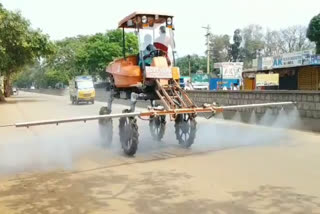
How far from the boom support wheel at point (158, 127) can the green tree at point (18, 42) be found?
1092 inches

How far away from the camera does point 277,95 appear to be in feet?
44.8

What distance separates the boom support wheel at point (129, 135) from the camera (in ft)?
28.7

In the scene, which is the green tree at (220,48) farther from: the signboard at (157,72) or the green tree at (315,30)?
the signboard at (157,72)

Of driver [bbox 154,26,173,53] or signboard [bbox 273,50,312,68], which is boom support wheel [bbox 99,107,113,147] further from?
signboard [bbox 273,50,312,68]

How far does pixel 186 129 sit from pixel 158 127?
1.47 metres

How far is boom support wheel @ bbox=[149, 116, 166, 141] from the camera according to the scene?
11.1 m

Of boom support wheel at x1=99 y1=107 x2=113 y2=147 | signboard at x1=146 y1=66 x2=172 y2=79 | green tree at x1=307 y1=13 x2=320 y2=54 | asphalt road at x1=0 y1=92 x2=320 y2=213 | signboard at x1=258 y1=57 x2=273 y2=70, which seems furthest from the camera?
green tree at x1=307 y1=13 x2=320 y2=54

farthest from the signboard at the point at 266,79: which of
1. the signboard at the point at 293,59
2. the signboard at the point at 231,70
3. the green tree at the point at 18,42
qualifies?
the green tree at the point at 18,42

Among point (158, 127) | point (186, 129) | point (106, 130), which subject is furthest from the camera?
point (158, 127)

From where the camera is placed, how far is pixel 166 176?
710 centimetres

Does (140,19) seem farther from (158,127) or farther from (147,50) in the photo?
(158,127)

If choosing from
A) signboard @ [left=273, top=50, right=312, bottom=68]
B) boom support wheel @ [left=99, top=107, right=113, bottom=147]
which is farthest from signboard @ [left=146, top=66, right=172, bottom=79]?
signboard @ [left=273, top=50, right=312, bottom=68]

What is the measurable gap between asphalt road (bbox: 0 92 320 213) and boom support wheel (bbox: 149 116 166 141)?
245 mm

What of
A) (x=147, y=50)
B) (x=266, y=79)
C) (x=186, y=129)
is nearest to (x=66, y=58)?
(x=266, y=79)
